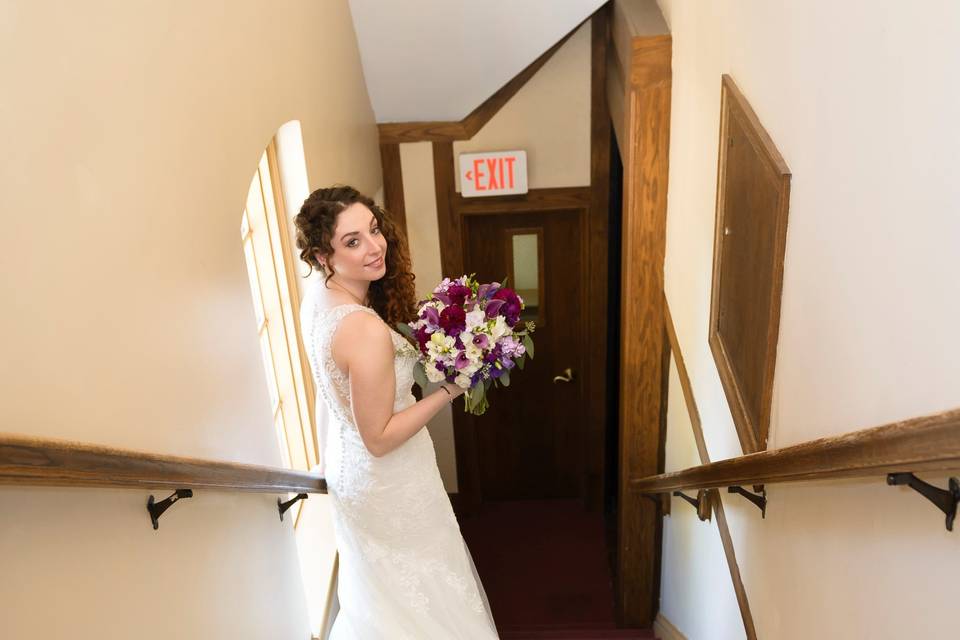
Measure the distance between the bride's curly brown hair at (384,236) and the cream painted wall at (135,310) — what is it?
21 centimetres

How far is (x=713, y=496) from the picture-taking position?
10.2ft

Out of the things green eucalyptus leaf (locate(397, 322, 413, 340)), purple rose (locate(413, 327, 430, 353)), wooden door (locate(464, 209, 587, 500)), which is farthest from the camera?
wooden door (locate(464, 209, 587, 500))

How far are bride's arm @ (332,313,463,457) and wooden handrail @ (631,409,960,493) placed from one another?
3.33 feet

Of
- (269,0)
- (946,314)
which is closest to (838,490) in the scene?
(946,314)

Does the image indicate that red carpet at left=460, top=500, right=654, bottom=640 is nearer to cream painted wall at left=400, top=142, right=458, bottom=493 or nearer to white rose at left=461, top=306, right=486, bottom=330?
cream painted wall at left=400, top=142, right=458, bottom=493

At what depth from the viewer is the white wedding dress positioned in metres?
2.94

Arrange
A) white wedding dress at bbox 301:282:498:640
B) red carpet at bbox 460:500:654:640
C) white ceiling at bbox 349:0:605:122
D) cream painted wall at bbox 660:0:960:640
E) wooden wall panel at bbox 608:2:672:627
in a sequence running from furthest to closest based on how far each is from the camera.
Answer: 1. red carpet at bbox 460:500:654:640
2. white ceiling at bbox 349:0:605:122
3. wooden wall panel at bbox 608:2:672:627
4. white wedding dress at bbox 301:282:498:640
5. cream painted wall at bbox 660:0:960:640

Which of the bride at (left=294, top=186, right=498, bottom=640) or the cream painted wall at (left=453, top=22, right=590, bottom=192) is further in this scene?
the cream painted wall at (left=453, top=22, right=590, bottom=192)

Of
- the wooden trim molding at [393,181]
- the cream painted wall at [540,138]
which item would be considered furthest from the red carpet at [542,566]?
the wooden trim molding at [393,181]

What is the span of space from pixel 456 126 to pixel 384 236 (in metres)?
2.95

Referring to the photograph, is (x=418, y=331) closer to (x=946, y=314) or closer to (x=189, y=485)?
(x=189, y=485)

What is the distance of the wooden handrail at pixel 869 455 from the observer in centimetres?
107

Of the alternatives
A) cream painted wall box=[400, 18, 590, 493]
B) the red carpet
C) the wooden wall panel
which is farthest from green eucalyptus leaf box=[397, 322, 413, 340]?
cream painted wall box=[400, 18, 590, 493]

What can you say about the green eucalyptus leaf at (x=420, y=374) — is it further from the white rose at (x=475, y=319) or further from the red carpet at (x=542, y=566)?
the red carpet at (x=542, y=566)
